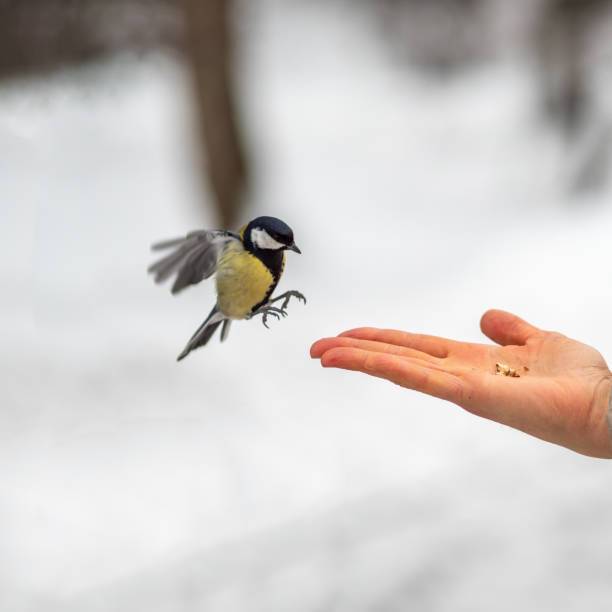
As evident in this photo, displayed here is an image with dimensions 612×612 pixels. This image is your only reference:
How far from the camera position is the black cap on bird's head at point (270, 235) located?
3.08 feet

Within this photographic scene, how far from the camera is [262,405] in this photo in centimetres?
342

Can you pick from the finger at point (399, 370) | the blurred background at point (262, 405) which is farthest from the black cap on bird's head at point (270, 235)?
the blurred background at point (262, 405)

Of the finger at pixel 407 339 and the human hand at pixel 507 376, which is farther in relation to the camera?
the finger at pixel 407 339

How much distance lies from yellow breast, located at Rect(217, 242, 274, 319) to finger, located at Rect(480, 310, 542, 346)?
1033mm

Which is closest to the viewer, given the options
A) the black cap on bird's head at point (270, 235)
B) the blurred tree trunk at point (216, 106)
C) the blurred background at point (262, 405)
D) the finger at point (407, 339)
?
the black cap on bird's head at point (270, 235)

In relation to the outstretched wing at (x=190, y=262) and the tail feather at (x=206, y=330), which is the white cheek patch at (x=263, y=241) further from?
the tail feather at (x=206, y=330)

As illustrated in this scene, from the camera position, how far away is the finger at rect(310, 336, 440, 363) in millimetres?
1532

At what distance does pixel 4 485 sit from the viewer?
3.07 meters

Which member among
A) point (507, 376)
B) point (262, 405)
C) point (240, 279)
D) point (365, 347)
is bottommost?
point (262, 405)

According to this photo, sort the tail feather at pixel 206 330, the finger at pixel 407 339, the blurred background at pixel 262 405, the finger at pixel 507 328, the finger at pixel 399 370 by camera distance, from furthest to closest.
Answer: the blurred background at pixel 262 405, the finger at pixel 507 328, the finger at pixel 407 339, the finger at pixel 399 370, the tail feather at pixel 206 330

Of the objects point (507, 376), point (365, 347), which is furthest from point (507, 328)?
point (365, 347)

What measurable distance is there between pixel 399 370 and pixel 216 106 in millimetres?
2798

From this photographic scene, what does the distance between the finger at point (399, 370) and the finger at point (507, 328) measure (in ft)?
1.29

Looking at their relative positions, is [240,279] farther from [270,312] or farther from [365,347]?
[365,347]
